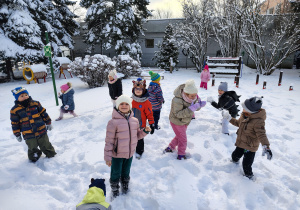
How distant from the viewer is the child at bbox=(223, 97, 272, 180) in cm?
277

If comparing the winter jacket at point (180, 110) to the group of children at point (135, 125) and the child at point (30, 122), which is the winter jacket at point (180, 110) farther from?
the child at point (30, 122)

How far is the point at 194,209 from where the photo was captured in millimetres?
2578

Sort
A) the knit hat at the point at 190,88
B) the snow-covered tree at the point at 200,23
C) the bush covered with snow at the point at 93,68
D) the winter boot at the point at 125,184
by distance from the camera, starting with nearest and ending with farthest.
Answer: the winter boot at the point at 125,184 < the knit hat at the point at 190,88 < the bush covered with snow at the point at 93,68 < the snow-covered tree at the point at 200,23

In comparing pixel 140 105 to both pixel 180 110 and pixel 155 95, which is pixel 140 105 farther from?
pixel 155 95

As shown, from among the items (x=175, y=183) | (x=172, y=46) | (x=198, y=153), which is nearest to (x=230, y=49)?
(x=172, y=46)

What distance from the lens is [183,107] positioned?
134 inches

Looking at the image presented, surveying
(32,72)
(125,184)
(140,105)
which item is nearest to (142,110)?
(140,105)

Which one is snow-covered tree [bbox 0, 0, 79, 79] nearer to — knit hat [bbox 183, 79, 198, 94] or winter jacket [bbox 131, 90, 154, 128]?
winter jacket [bbox 131, 90, 154, 128]

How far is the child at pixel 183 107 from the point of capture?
10.6 feet

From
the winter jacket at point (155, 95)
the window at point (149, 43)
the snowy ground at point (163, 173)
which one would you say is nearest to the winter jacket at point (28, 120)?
the snowy ground at point (163, 173)

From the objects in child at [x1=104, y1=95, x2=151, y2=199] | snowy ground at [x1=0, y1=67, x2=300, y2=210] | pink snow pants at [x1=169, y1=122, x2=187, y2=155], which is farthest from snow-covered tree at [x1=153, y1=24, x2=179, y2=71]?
child at [x1=104, y1=95, x2=151, y2=199]

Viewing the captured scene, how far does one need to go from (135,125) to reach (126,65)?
11136 millimetres

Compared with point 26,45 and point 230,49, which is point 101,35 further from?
point 230,49

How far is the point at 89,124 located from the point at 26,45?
1197 centimetres
